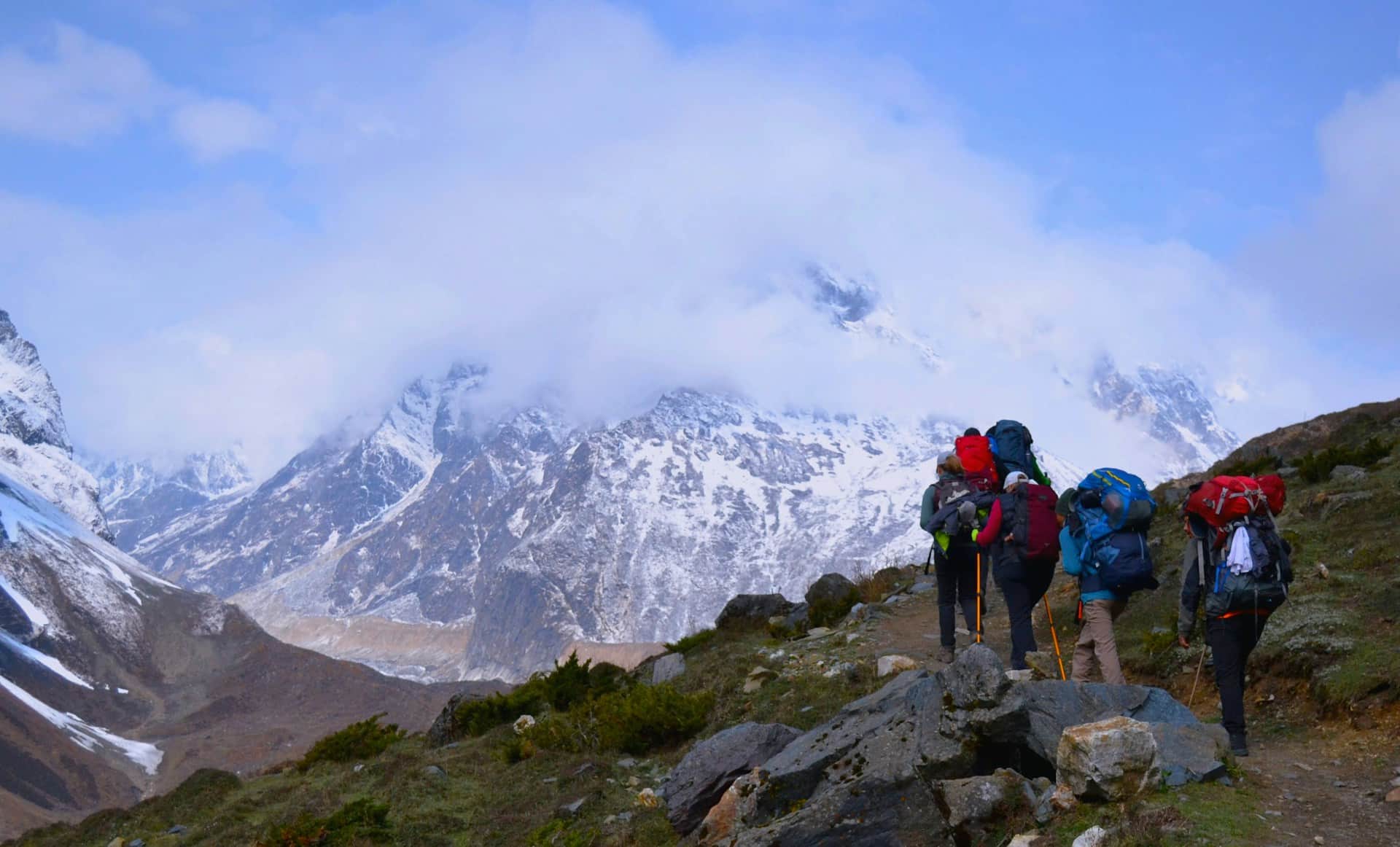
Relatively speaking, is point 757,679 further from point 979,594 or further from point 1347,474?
point 1347,474

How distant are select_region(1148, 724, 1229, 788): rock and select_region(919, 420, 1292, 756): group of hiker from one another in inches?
31.3

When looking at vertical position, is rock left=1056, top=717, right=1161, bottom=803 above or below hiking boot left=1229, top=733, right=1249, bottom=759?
above

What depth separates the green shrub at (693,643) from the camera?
21484 millimetres

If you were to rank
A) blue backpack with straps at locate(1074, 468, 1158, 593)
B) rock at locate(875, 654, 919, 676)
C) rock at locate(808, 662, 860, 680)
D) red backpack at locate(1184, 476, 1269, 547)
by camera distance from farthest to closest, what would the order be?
rock at locate(808, 662, 860, 680) → rock at locate(875, 654, 919, 676) → blue backpack with straps at locate(1074, 468, 1158, 593) → red backpack at locate(1184, 476, 1269, 547)

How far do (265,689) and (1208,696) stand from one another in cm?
14838

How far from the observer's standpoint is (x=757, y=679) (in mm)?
14016

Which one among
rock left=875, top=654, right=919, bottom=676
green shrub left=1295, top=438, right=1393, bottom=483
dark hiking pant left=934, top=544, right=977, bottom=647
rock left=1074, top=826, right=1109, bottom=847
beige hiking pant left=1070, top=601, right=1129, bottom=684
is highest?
green shrub left=1295, top=438, right=1393, bottom=483

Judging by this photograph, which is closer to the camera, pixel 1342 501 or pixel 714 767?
pixel 714 767

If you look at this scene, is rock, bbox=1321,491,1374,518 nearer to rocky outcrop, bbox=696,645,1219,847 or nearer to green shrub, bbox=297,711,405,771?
rocky outcrop, bbox=696,645,1219,847

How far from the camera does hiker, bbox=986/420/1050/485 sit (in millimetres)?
11156

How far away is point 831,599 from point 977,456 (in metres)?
10.5

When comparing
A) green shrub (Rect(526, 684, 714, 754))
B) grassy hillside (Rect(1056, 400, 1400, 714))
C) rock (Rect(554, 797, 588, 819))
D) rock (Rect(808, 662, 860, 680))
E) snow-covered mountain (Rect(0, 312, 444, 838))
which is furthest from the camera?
snow-covered mountain (Rect(0, 312, 444, 838))

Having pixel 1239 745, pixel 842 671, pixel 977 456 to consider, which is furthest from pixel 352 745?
pixel 1239 745

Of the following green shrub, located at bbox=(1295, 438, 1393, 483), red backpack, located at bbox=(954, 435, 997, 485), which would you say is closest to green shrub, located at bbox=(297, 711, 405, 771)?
red backpack, located at bbox=(954, 435, 997, 485)
